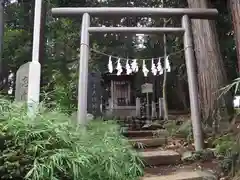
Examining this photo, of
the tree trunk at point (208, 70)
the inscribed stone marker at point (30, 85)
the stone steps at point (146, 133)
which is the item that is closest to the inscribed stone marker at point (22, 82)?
the inscribed stone marker at point (30, 85)

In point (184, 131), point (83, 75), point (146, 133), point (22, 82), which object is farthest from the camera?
point (146, 133)

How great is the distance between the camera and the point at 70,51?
525 inches

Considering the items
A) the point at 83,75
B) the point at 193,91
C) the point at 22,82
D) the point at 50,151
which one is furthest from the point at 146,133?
the point at 50,151

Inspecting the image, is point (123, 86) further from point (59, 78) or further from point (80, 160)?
point (80, 160)

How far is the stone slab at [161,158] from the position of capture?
15.5 feet

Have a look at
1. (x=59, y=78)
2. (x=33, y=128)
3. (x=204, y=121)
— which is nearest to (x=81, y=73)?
(x=33, y=128)

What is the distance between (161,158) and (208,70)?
2.79 m

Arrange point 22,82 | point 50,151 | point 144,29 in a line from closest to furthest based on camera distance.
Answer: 1. point 50,151
2. point 144,29
3. point 22,82

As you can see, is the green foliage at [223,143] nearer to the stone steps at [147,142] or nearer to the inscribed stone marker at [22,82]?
the stone steps at [147,142]

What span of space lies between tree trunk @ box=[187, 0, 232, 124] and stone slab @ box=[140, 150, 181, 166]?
1.69 m

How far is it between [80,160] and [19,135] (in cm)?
66

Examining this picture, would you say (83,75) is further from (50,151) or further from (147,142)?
(50,151)

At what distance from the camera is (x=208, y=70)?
6.66m

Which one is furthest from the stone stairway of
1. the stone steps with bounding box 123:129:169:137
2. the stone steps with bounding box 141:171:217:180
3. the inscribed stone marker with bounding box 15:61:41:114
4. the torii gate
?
the inscribed stone marker with bounding box 15:61:41:114
